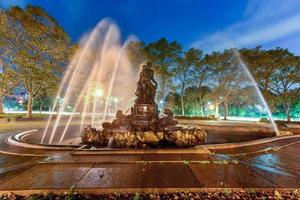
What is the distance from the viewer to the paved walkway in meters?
3.44

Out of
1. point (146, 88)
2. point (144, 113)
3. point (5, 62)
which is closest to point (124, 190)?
point (144, 113)

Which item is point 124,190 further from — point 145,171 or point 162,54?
point 162,54

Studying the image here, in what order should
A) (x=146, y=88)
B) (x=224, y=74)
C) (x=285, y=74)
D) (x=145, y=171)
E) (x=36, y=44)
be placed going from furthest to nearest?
(x=224, y=74) → (x=285, y=74) → (x=36, y=44) → (x=146, y=88) → (x=145, y=171)

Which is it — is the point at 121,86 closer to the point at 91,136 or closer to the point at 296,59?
the point at 91,136

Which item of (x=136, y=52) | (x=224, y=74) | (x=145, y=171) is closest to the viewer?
(x=145, y=171)

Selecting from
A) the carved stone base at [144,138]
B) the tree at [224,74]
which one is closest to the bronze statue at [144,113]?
the carved stone base at [144,138]

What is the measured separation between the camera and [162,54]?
103ft

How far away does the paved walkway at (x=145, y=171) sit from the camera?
3438 mm

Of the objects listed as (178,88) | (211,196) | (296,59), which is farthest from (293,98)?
(211,196)

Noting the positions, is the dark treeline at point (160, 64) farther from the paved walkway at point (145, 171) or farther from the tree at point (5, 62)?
the paved walkway at point (145, 171)

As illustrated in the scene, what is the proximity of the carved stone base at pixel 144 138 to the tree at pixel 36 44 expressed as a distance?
1751 cm

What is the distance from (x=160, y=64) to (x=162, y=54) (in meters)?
2.04

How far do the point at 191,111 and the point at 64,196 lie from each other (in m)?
52.8

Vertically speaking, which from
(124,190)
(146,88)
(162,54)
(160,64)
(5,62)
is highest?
(162,54)
